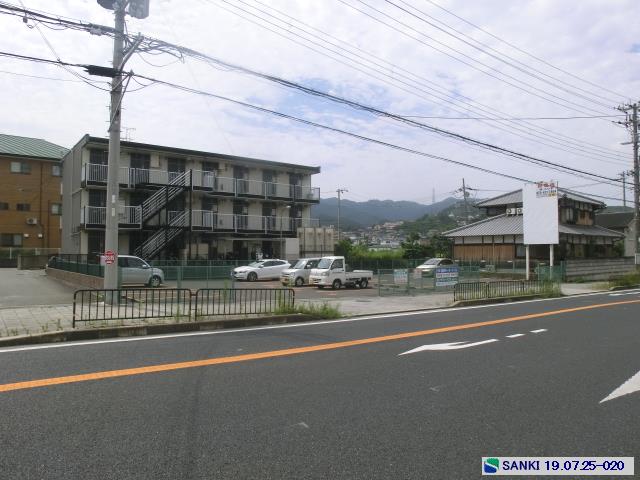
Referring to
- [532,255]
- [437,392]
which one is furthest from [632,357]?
[532,255]

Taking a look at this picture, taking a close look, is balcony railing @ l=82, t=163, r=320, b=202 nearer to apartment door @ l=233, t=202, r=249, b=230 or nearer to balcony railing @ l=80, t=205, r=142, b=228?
apartment door @ l=233, t=202, r=249, b=230

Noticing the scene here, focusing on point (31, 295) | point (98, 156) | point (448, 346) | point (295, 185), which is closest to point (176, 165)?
point (98, 156)

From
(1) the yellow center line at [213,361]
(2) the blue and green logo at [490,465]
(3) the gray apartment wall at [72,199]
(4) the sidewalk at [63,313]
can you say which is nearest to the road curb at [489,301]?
(4) the sidewalk at [63,313]

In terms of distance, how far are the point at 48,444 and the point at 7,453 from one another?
0.28m

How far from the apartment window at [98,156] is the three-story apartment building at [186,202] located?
58 millimetres

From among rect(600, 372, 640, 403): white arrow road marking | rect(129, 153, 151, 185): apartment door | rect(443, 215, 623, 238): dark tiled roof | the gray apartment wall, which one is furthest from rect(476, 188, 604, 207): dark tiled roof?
rect(600, 372, 640, 403): white arrow road marking

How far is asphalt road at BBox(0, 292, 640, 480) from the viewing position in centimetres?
369

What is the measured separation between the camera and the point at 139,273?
20.4 m

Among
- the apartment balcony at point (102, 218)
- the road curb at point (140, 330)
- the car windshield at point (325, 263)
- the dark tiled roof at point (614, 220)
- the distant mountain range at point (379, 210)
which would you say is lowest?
the road curb at point (140, 330)

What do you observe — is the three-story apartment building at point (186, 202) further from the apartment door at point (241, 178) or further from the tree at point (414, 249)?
the tree at point (414, 249)

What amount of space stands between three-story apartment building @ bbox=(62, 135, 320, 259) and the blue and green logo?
1071 inches

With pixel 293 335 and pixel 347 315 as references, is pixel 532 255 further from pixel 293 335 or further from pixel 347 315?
pixel 293 335

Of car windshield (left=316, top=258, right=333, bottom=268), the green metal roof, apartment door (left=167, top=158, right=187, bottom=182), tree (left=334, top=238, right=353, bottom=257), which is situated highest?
the green metal roof

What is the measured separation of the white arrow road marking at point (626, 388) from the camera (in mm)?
5520
